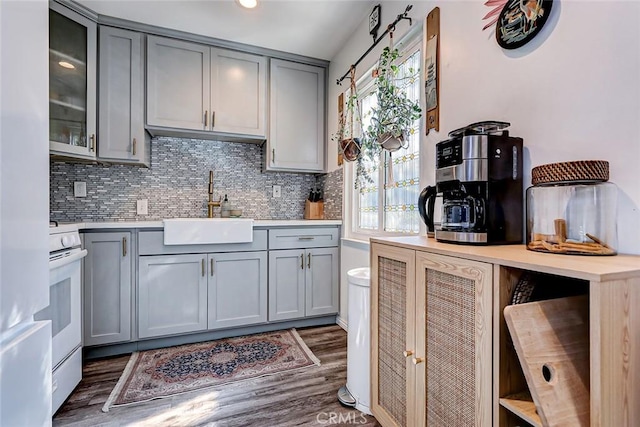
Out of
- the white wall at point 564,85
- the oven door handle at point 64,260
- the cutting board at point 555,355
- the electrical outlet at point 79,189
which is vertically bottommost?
the cutting board at point 555,355

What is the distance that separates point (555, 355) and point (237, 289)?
7.02 ft

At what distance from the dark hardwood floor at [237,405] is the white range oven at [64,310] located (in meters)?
A: 0.12

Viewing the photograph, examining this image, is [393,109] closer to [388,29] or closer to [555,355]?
[388,29]

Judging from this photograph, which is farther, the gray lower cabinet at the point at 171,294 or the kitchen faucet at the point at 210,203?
the kitchen faucet at the point at 210,203

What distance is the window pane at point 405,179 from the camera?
1850mm

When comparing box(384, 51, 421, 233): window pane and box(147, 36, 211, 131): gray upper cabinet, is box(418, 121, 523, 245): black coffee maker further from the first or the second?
box(147, 36, 211, 131): gray upper cabinet

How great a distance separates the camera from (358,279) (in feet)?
5.17

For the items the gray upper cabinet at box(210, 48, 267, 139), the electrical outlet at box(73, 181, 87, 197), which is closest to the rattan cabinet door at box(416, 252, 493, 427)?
the gray upper cabinet at box(210, 48, 267, 139)

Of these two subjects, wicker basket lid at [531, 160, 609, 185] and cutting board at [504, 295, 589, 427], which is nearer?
cutting board at [504, 295, 589, 427]

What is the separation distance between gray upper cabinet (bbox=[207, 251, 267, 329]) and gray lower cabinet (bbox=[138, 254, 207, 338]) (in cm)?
7

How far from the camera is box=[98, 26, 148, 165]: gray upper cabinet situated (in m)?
2.35

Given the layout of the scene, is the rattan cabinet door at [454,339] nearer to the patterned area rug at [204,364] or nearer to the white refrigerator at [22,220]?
the white refrigerator at [22,220]

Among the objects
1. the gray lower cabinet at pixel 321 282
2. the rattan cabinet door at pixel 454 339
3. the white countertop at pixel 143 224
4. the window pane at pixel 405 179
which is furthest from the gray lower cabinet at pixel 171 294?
the rattan cabinet door at pixel 454 339

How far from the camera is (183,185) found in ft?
9.23
